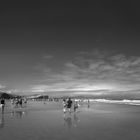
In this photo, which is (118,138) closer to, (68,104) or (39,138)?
(39,138)

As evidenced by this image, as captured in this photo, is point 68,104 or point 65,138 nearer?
point 65,138

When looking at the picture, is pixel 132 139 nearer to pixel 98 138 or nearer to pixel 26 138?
pixel 98 138

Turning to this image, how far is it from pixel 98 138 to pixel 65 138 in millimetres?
2172

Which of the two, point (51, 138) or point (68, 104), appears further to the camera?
point (68, 104)

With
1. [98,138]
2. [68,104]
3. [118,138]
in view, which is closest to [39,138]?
[98,138]

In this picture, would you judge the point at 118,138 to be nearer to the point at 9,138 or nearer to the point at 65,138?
the point at 65,138

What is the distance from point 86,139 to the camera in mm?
12164

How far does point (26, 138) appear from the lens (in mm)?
12211

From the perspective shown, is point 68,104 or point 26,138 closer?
point 26,138

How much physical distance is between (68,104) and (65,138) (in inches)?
899

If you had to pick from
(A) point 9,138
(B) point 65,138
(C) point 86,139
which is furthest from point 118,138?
(A) point 9,138

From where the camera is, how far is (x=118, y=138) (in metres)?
12.5

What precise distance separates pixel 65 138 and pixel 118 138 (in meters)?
3.49

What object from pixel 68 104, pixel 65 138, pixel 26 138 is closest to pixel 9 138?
pixel 26 138
